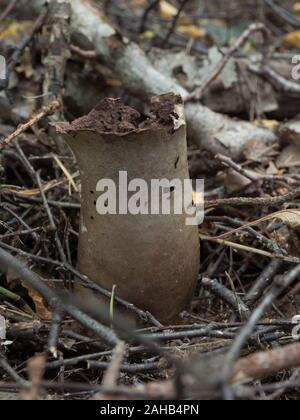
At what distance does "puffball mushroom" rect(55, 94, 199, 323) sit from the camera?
146cm

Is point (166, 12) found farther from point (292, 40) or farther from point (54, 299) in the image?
point (54, 299)

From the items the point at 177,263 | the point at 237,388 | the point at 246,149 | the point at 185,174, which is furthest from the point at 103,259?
the point at 246,149

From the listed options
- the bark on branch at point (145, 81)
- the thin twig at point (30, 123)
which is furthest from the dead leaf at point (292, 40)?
the thin twig at point (30, 123)

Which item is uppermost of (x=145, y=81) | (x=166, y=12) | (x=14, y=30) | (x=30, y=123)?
(x=166, y=12)

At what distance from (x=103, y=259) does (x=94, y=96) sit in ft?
4.13

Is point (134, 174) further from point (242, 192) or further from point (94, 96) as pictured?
point (94, 96)

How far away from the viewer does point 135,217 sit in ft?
5.04

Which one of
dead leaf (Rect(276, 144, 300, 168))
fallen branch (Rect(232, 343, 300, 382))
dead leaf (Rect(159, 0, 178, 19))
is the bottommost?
fallen branch (Rect(232, 343, 300, 382))

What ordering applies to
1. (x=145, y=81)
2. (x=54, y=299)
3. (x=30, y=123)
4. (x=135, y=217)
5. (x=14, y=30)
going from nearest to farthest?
(x=54, y=299) < (x=135, y=217) < (x=30, y=123) < (x=145, y=81) < (x=14, y=30)

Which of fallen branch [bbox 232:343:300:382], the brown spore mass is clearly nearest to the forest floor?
fallen branch [bbox 232:343:300:382]

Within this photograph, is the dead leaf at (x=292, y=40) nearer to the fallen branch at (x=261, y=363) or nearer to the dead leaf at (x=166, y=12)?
the dead leaf at (x=166, y=12)

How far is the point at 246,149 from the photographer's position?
7.70 feet

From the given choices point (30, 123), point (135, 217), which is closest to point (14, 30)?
point (30, 123)

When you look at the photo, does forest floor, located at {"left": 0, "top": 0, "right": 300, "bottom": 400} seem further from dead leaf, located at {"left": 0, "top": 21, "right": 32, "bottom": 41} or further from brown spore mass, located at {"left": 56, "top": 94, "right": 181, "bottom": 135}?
brown spore mass, located at {"left": 56, "top": 94, "right": 181, "bottom": 135}
